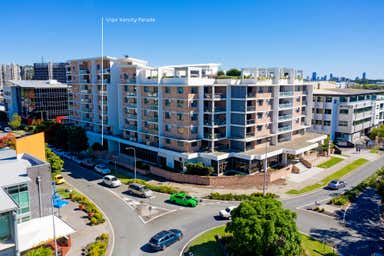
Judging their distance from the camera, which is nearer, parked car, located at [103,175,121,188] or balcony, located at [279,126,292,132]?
parked car, located at [103,175,121,188]

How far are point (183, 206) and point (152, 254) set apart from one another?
1237 cm

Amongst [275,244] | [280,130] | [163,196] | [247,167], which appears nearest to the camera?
[275,244]

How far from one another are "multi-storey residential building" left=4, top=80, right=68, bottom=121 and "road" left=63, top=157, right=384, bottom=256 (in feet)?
224

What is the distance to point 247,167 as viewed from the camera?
54.2 meters

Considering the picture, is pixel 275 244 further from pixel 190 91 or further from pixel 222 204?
pixel 190 91

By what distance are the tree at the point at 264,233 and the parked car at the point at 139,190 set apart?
1981 cm

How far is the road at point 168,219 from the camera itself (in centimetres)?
3247

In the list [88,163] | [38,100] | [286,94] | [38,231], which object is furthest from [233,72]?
[38,100]

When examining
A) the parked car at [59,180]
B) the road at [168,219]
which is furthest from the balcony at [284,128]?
the parked car at [59,180]

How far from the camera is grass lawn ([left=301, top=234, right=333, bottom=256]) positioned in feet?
98.7

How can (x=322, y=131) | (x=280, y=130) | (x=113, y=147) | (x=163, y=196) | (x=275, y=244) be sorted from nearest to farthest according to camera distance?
1. (x=275, y=244)
2. (x=163, y=196)
3. (x=280, y=130)
4. (x=113, y=147)
5. (x=322, y=131)

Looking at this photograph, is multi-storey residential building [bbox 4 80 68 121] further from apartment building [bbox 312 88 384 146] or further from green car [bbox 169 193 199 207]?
apartment building [bbox 312 88 384 146]

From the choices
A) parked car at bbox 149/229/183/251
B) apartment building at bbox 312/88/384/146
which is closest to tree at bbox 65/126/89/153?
parked car at bbox 149/229/183/251

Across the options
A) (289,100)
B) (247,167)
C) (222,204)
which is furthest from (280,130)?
(222,204)
